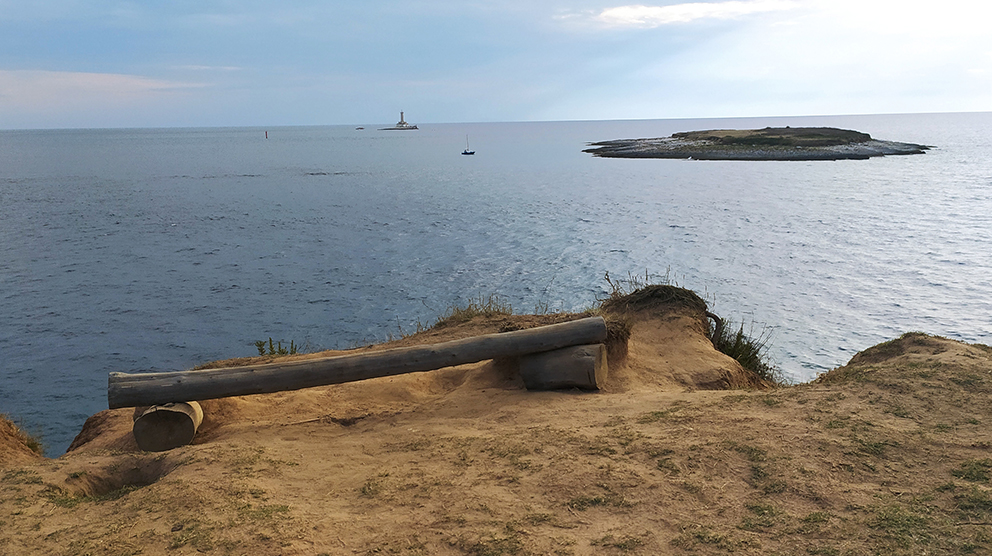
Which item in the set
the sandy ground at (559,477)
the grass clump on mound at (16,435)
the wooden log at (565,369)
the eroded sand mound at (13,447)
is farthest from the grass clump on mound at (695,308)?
the grass clump on mound at (16,435)

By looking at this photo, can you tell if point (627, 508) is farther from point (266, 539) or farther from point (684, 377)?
point (684, 377)

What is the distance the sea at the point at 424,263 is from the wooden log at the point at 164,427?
19.5 feet

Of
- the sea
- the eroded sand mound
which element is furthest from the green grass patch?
the eroded sand mound

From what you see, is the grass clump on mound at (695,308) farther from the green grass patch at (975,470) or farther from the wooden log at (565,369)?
the green grass patch at (975,470)

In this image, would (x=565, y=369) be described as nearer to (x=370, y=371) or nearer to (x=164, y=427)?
(x=370, y=371)

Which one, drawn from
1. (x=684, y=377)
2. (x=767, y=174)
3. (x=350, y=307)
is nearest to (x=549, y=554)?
(x=684, y=377)

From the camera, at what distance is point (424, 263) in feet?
83.4

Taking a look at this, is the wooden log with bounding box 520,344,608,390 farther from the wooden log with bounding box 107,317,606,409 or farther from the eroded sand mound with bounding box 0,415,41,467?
the eroded sand mound with bounding box 0,415,41,467

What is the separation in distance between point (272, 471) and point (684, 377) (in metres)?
5.88

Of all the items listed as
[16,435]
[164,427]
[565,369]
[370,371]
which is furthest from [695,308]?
[16,435]

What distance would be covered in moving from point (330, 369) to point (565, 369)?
2836 mm

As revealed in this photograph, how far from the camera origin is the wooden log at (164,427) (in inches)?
265

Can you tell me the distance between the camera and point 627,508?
4730 millimetres

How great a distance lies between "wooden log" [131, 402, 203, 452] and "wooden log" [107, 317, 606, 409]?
14 cm
